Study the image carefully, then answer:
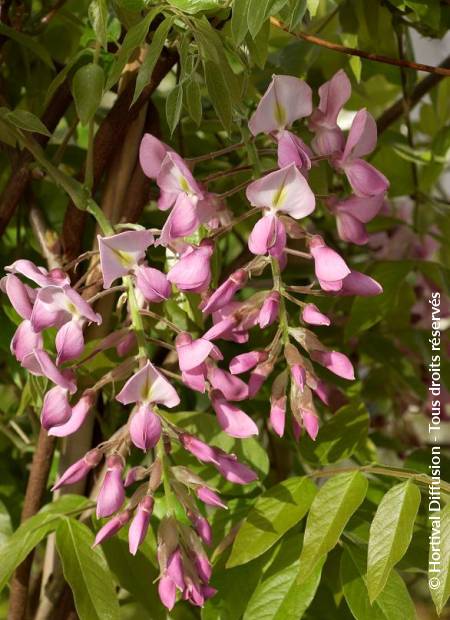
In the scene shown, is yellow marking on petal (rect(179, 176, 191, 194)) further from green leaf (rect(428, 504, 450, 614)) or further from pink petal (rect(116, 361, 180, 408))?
green leaf (rect(428, 504, 450, 614))

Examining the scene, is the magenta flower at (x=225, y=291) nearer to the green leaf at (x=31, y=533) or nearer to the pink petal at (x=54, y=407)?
the pink petal at (x=54, y=407)

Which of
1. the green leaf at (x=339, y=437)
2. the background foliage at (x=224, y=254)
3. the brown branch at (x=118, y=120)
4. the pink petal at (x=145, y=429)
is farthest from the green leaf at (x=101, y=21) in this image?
the green leaf at (x=339, y=437)

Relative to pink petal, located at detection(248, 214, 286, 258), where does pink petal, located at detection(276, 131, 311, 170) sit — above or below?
above

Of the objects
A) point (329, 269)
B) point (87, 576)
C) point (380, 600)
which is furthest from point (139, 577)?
point (329, 269)

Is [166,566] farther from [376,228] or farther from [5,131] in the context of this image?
[376,228]

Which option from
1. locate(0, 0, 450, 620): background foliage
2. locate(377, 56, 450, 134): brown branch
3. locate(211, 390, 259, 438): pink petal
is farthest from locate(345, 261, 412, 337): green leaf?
locate(211, 390, 259, 438): pink petal

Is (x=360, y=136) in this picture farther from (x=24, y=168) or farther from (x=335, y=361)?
(x=24, y=168)

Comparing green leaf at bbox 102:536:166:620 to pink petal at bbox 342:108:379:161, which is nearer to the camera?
pink petal at bbox 342:108:379:161
